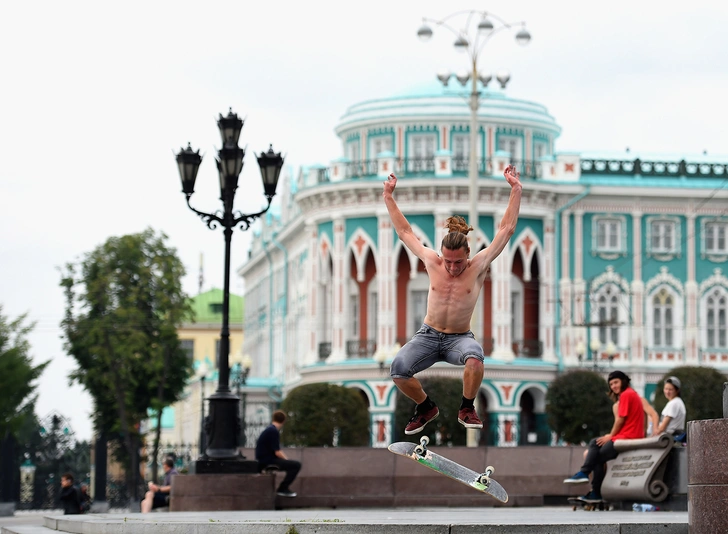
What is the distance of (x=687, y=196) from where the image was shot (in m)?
63.6

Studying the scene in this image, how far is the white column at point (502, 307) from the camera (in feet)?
199

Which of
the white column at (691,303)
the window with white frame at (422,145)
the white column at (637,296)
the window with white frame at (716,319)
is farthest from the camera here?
the window with white frame at (716,319)

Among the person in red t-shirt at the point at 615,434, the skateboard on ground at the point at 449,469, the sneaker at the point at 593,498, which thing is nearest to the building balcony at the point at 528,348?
the person in red t-shirt at the point at 615,434

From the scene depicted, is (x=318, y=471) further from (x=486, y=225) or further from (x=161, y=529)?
(x=486, y=225)

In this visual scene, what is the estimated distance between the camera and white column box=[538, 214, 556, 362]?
62125mm

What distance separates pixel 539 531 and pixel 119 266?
4265 centimetres

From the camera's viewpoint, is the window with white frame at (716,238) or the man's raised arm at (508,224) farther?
the window with white frame at (716,238)

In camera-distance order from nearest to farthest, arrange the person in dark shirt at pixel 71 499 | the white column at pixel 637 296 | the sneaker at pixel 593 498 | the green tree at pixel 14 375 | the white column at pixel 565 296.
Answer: the sneaker at pixel 593 498 → the person in dark shirt at pixel 71 499 → the green tree at pixel 14 375 → the white column at pixel 565 296 → the white column at pixel 637 296

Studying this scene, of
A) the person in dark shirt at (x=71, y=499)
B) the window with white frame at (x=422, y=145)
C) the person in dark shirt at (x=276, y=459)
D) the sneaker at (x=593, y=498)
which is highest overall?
the window with white frame at (x=422, y=145)

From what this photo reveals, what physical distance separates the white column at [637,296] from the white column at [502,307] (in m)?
4.94

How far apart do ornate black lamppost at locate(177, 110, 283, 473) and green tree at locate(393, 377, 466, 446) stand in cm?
2542

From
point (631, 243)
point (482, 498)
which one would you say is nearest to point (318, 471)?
point (482, 498)

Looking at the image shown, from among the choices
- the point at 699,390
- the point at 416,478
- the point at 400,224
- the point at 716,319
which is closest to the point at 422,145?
the point at 716,319

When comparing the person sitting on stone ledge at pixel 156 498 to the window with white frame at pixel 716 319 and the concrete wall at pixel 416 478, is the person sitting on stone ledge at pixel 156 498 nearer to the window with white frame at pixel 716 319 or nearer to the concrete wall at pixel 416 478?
the concrete wall at pixel 416 478
